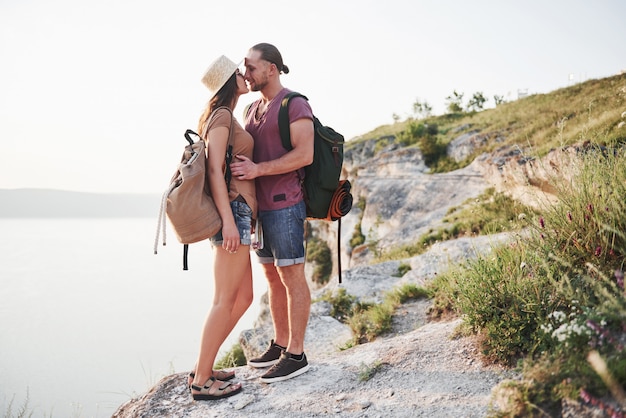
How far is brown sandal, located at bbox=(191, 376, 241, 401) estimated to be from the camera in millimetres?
3828

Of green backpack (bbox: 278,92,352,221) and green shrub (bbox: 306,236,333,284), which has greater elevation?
green backpack (bbox: 278,92,352,221)

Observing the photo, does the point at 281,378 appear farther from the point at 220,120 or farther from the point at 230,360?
the point at 230,360

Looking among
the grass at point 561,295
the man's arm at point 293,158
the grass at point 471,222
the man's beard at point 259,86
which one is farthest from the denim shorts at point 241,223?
the grass at point 471,222

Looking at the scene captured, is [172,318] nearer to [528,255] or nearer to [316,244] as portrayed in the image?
[316,244]

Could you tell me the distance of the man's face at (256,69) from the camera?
401 centimetres

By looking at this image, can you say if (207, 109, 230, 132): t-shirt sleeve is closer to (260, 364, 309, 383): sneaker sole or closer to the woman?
the woman

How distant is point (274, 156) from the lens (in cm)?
399

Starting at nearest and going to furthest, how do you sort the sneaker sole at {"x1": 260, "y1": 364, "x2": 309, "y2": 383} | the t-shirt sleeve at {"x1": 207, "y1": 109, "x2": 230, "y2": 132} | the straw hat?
the t-shirt sleeve at {"x1": 207, "y1": 109, "x2": 230, "y2": 132}, the straw hat, the sneaker sole at {"x1": 260, "y1": 364, "x2": 309, "y2": 383}

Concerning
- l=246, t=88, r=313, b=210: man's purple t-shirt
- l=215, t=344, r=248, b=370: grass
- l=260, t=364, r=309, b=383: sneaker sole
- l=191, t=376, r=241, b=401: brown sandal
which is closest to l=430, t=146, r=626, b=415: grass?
l=260, t=364, r=309, b=383: sneaker sole

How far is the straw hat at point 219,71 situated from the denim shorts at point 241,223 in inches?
38.7

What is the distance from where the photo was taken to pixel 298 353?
414cm

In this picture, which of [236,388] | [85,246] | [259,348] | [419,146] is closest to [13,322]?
[419,146]

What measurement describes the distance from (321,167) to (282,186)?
15.8 inches

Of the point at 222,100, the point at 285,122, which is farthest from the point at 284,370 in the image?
the point at 222,100
